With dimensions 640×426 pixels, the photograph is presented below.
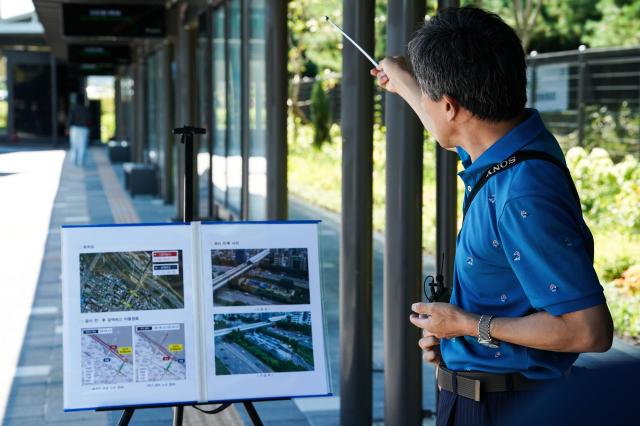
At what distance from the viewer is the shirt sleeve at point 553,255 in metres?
2.08

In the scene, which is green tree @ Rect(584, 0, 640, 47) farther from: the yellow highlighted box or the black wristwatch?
the black wristwatch

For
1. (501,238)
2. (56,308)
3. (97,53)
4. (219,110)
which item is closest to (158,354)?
(501,238)

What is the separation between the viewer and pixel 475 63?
2.15 meters

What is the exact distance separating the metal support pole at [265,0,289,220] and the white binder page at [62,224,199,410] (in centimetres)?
299

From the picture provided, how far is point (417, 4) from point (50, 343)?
405cm

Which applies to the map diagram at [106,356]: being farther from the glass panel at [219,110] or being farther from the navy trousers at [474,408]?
the glass panel at [219,110]

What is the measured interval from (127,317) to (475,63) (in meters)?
1.63

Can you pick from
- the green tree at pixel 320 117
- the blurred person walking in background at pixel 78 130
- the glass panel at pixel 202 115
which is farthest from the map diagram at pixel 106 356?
the blurred person walking in background at pixel 78 130

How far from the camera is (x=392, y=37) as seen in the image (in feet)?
14.2

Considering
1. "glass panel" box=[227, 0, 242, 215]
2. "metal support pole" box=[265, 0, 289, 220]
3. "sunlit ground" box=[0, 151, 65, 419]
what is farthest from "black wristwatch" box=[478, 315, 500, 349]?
"glass panel" box=[227, 0, 242, 215]

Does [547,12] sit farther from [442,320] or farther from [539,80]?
[442,320]

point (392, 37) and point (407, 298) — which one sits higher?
point (392, 37)

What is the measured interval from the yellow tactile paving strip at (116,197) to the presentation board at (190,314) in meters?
10.1

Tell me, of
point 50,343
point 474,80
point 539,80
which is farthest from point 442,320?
point 539,80
